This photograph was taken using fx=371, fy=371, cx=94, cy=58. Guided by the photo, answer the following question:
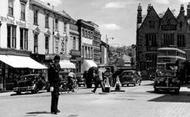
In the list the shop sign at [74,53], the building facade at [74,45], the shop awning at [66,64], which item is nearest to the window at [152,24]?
the building facade at [74,45]

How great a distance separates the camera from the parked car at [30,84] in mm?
28672

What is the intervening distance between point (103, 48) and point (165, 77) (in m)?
62.7

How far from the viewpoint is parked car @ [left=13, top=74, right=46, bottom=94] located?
2867 centimetres

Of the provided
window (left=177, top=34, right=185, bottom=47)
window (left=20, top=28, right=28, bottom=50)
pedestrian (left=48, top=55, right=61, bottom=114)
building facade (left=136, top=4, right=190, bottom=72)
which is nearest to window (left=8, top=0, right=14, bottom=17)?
window (left=20, top=28, right=28, bottom=50)

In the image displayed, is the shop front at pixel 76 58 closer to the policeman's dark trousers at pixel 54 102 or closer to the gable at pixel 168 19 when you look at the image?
the gable at pixel 168 19

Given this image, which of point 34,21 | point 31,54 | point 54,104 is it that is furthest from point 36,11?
point 54,104

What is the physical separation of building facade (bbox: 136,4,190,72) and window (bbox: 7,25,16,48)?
4916cm

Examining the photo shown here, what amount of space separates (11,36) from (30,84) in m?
8.89

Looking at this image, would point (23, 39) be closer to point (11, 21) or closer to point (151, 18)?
point (11, 21)

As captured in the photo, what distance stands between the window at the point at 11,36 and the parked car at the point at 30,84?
7467mm

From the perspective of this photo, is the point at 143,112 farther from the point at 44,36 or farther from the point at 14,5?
the point at 44,36

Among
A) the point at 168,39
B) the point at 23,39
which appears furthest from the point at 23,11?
the point at 168,39

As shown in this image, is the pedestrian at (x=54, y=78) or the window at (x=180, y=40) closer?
the pedestrian at (x=54, y=78)

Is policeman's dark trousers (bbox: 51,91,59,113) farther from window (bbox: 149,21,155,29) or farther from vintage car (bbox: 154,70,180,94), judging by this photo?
window (bbox: 149,21,155,29)
